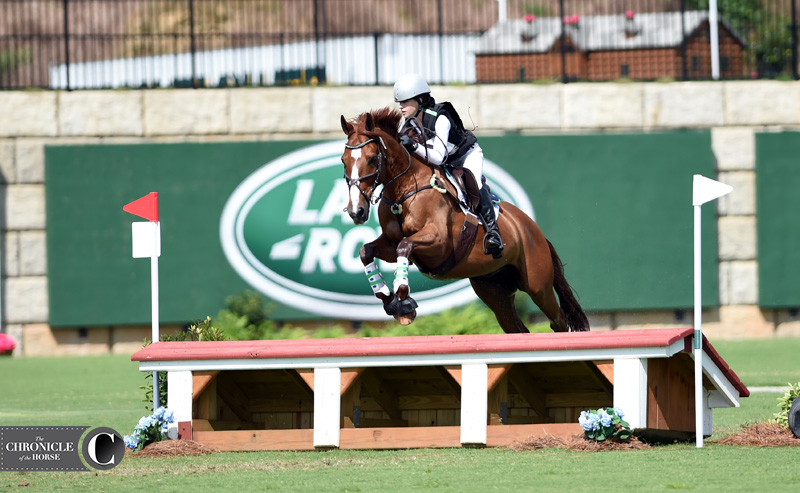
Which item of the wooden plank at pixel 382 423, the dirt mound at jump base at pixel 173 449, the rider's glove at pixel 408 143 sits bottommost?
the dirt mound at jump base at pixel 173 449

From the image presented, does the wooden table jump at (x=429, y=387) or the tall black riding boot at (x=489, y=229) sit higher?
the tall black riding boot at (x=489, y=229)

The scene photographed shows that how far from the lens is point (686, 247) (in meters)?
15.9

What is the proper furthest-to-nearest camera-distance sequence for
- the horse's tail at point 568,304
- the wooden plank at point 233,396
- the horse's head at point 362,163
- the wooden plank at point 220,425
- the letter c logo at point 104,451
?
the horse's tail at point 568,304, the wooden plank at point 233,396, the wooden plank at point 220,425, the horse's head at point 362,163, the letter c logo at point 104,451

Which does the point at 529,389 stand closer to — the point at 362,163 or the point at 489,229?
the point at 489,229

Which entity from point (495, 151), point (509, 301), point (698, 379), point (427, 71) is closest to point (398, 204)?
point (509, 301)

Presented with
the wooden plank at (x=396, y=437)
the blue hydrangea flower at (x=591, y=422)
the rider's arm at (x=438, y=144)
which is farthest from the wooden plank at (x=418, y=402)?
the rider's arm at (x=438, y=144)

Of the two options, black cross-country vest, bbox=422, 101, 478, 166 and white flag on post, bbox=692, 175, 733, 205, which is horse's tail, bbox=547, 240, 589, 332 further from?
white flag on post, bbox=692, 175, 733, 205

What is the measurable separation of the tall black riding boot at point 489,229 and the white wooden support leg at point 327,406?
138 centimetres

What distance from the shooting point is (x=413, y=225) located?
24.5ft

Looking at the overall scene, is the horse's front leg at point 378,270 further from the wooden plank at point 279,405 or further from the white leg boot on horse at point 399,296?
the wooden plank at point 279,405

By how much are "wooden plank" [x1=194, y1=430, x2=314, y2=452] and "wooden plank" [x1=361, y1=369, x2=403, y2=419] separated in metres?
0.56

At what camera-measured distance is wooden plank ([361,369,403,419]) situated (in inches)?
304

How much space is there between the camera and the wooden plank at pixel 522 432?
7113mm

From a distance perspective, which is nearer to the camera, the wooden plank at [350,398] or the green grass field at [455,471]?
the green grass field at [455,471]
